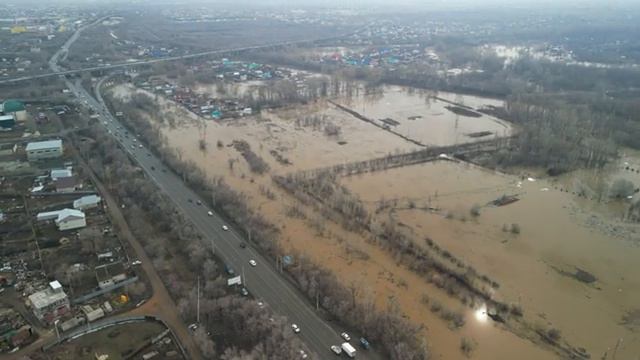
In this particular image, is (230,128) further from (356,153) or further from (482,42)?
(482,42)

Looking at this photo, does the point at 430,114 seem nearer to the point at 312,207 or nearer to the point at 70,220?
the point at 312,207

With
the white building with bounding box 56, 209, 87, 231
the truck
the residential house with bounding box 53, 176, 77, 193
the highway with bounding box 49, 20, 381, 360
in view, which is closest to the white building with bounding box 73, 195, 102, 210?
the white building with bounding box 56, 209, 87, 231

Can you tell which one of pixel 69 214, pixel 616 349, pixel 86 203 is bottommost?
pixel 616 349

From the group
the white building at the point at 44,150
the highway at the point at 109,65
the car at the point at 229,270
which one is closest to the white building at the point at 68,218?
the car at the point at 229,270

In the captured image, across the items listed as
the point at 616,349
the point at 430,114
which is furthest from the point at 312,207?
the point at 430,114

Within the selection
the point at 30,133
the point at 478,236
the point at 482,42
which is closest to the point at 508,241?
the point at 478,236

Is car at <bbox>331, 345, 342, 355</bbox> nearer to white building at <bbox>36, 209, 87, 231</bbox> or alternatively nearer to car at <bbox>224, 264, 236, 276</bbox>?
car at <bbox>224, 264, 236, 276</bbox>
